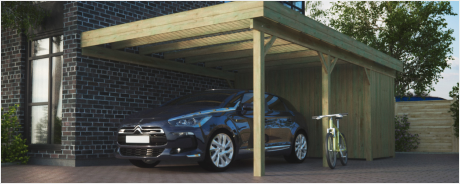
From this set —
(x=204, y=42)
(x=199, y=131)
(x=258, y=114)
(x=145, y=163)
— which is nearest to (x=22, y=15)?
(x=204, y=42)

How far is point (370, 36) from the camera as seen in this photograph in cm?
2355

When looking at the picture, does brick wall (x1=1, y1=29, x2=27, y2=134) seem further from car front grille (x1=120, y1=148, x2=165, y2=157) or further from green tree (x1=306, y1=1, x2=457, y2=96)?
green tree (x1=306, y1=1, x2=457, y2=96)

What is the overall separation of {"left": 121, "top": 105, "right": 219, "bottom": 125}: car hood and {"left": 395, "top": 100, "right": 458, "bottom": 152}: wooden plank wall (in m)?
9.50

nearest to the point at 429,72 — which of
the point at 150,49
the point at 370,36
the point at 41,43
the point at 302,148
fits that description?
the point at 370,36

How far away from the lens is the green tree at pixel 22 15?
9.52 metres

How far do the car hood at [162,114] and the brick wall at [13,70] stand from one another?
363cm

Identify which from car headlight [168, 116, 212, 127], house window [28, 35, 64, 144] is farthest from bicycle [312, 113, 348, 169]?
house window [28, 35, 64, 144]

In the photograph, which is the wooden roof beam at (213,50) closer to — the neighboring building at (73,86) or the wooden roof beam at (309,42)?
the wooden roof beam at (309,42)

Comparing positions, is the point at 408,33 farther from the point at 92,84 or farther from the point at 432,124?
the point at 92,84

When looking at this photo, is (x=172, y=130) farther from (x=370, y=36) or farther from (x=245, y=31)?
(x=370, y=36)

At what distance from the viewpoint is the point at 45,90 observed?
10039 millimetres

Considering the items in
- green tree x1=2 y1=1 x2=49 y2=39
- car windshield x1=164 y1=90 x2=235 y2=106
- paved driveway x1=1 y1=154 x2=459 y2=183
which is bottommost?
paved driveway x1=1 y1=154 x2=459 y2=183

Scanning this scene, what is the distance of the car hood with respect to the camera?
7645mm

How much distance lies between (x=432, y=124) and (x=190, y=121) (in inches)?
399
